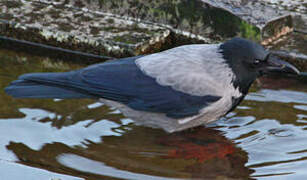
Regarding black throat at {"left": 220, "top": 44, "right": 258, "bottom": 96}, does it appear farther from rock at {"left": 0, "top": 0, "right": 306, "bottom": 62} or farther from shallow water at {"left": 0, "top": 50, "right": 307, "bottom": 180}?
rock at {"left": 0, "top": 0, "right": 306, "bottom": 62}

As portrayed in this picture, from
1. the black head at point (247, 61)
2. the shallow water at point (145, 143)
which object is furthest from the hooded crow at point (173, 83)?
the shallow water at point (145, 143)

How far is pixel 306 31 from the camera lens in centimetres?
576

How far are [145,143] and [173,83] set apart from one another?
479 millimetres

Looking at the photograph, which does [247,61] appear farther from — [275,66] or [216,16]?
[216,16]

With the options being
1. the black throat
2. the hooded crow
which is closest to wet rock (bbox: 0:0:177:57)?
the hooded crow

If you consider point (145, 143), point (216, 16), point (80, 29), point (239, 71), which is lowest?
point (145, 143)

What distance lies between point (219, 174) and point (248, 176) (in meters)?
0.19

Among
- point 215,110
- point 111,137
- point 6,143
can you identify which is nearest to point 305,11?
point 215,110

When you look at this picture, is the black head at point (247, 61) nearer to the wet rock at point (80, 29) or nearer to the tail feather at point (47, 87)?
the tail feather at point (47, 87)

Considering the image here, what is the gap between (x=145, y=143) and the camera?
13.5 ft

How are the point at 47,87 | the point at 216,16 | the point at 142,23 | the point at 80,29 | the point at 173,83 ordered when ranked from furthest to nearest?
the point at 142,23 → the point at 80,29 → the point at 216,16 → the point at 47,87 → the point at 173,83

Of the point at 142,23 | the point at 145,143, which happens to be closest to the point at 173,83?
the point at 145,143

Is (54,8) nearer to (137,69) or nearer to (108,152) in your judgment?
(137,69)

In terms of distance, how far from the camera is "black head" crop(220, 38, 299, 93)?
162 inches
